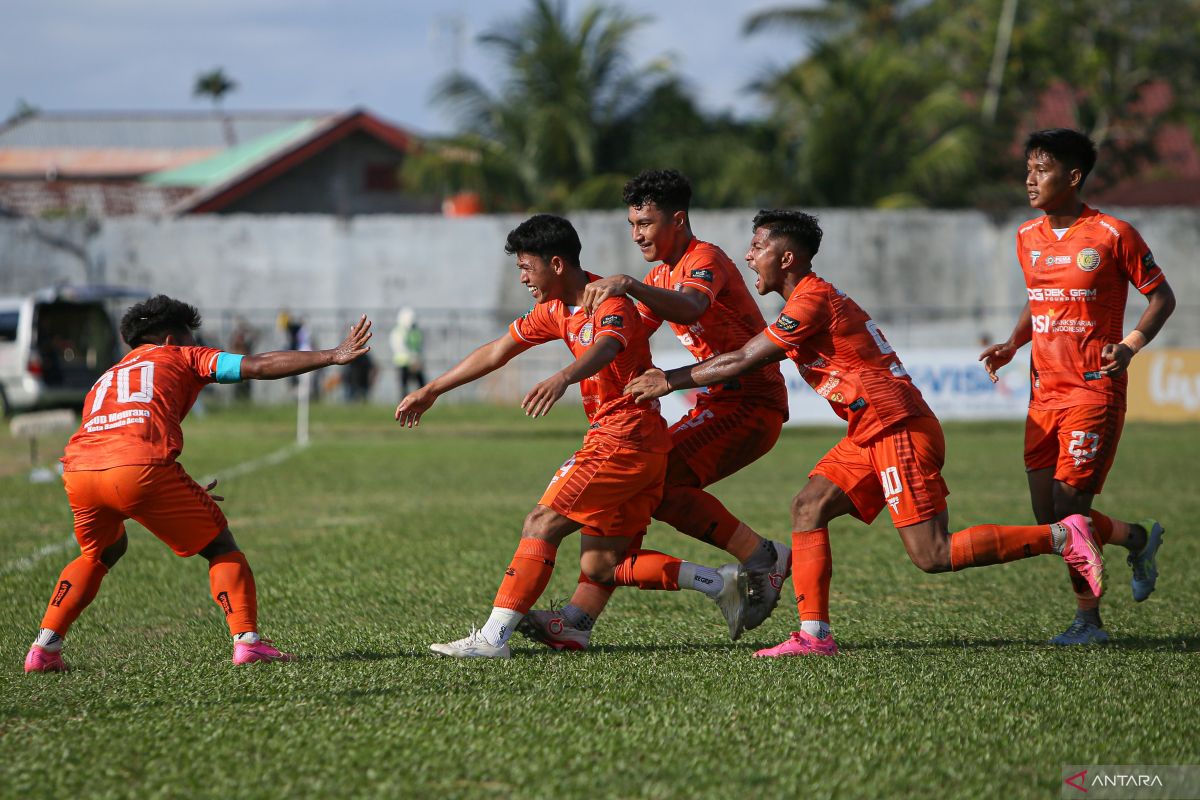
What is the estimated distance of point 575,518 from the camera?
595 cm

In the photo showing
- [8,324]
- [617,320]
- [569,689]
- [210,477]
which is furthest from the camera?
[8,324]

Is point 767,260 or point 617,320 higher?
point 767,260

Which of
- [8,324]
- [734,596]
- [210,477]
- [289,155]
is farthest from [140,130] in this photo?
[734,596]

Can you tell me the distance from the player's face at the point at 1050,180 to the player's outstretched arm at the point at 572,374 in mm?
2165

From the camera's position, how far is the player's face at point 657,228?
634cm

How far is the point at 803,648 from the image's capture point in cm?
598

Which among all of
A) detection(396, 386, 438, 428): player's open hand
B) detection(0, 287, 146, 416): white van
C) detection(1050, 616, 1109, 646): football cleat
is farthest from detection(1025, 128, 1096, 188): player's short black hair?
detection(0, 287, 146, 416): white van

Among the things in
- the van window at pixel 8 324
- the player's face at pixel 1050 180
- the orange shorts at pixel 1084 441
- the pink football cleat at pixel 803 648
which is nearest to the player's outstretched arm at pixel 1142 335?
the orange shorts at pixel 1084 441

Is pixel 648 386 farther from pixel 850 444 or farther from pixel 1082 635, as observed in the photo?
pixel 1082 635

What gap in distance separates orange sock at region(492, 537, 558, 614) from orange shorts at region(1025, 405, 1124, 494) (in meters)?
2.36

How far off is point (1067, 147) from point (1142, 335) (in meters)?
0.91

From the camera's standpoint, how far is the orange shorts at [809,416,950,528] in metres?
5.85

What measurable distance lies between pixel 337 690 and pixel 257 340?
85.6 feet

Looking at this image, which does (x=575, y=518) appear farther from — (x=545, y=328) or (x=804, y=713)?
(x=804, y=713)
